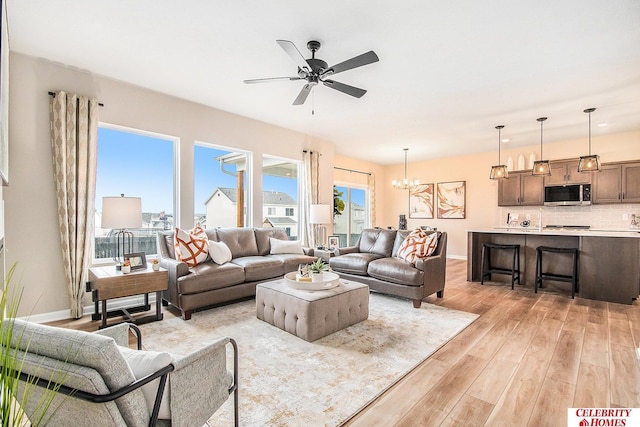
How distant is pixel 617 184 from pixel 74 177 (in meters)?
8.92

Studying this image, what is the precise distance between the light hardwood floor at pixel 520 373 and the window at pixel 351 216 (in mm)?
5239

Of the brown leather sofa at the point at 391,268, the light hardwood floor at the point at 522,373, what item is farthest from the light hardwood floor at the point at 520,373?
the brown leather sofa at the point at 391,268

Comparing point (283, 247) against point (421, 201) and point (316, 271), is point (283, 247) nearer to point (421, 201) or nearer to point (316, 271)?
point (316, 271)

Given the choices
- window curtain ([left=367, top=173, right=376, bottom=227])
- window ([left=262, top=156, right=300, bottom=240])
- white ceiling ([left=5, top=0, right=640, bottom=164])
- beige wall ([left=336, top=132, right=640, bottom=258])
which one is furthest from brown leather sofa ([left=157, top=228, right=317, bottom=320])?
window curtain ([left=367, top=173, right=376, bottom=227])

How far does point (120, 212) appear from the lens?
3.20 meters

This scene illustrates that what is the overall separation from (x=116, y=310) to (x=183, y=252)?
969 millimetres

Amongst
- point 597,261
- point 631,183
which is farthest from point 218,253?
point 631,183

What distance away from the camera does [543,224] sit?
6922 millimetres

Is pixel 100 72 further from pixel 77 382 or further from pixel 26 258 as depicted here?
pixel 77 382

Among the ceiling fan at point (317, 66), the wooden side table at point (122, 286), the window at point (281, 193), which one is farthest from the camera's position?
the window at point (281, 193)

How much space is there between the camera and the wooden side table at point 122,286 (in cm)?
294

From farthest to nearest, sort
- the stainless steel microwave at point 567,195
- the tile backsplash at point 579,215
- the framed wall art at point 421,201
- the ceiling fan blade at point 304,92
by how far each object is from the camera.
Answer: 1. the framed wall art at point 421,201
2. the stainless steel microwave at point 567,195
3. the tile backsplash at point 579,215
4. the ceiling fan blade at point 304,92

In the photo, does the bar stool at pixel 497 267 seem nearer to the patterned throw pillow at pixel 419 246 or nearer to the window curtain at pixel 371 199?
the patterned throw pillow at pixel 419 246

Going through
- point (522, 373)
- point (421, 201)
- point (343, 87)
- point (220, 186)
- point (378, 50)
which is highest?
point (378, 50)
